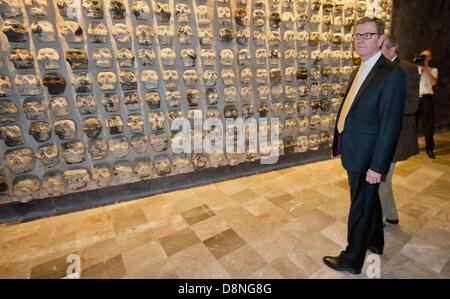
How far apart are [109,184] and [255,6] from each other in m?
3.02

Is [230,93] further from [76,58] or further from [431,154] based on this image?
[431,154]

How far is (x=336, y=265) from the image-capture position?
1.90 metres

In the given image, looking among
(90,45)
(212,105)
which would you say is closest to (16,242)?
(90,45)

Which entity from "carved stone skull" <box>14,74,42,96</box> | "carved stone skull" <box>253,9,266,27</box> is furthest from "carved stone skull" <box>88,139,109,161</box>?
"carved stone skull" <box>253,9,266,27</box>

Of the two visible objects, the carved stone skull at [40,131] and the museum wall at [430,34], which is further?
the museum wall at [430,34]

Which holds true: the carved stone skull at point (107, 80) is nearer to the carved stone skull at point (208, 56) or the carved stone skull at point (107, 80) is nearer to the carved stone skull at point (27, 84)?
the carved stone skull at point (27, 84)

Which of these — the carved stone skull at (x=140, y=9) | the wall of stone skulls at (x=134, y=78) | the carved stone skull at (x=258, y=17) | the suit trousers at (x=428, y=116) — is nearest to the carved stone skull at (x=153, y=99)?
the wall of stone skulls at (x=134, y=78)

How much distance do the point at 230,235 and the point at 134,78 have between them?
2070mm

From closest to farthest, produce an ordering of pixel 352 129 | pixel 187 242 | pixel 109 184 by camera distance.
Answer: pixel 352 129 → pixel 187 242 → pixel 109 184

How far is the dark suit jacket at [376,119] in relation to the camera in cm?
150

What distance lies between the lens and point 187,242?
2.29 m

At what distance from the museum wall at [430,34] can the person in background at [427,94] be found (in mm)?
954

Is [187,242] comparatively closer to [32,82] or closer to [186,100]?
[186,100]

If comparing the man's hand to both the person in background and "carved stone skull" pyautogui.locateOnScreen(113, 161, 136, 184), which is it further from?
the person in background
